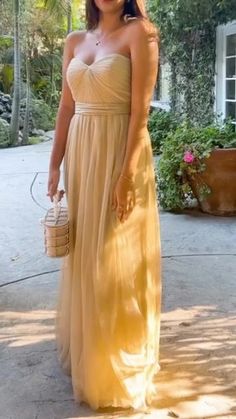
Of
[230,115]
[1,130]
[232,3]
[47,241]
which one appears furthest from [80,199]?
[1,130]

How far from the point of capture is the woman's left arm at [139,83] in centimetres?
179

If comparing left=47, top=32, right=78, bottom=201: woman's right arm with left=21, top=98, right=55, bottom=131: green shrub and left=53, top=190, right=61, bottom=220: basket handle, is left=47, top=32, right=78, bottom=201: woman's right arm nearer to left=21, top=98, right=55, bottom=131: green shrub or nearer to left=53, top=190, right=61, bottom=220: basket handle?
left=53, top=190, right=61, bottom=220: basket handle

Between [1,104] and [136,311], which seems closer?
[136,311]

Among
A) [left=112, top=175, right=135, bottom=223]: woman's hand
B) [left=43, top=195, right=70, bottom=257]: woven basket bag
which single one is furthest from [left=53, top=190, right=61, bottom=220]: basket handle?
[left=112, top=175, right=135, bottom=223]: woman's hand

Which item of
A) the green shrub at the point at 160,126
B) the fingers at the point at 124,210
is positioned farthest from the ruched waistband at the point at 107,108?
the green shrub at the point at 160,126

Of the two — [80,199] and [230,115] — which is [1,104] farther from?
[80,199]

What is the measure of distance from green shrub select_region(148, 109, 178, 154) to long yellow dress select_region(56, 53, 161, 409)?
5.76m

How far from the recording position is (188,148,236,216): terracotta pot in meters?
4.80

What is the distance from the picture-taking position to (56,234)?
6.44ft

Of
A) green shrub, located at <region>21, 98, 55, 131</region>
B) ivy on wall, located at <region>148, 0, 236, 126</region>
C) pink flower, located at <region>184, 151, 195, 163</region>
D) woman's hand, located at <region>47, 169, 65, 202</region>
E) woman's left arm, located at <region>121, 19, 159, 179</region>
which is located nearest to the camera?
woman's left arm, located at <region>121, 19, 159, 179</region>

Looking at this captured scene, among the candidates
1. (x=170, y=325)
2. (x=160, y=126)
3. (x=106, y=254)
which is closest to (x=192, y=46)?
(x=160, y=126)

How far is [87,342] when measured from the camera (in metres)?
2.00

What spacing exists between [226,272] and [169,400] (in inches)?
59.5

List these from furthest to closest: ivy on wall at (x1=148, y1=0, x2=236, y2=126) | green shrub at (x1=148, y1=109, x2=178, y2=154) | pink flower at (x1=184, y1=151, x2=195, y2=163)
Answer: green shrub at (x1=148, y1=109, x2=178, y2=154), ivy on wall at (x1=148, y1=0, x2=236, y2=126), pink flower at (x1=184, y1=151, x2=195, y2=163)
